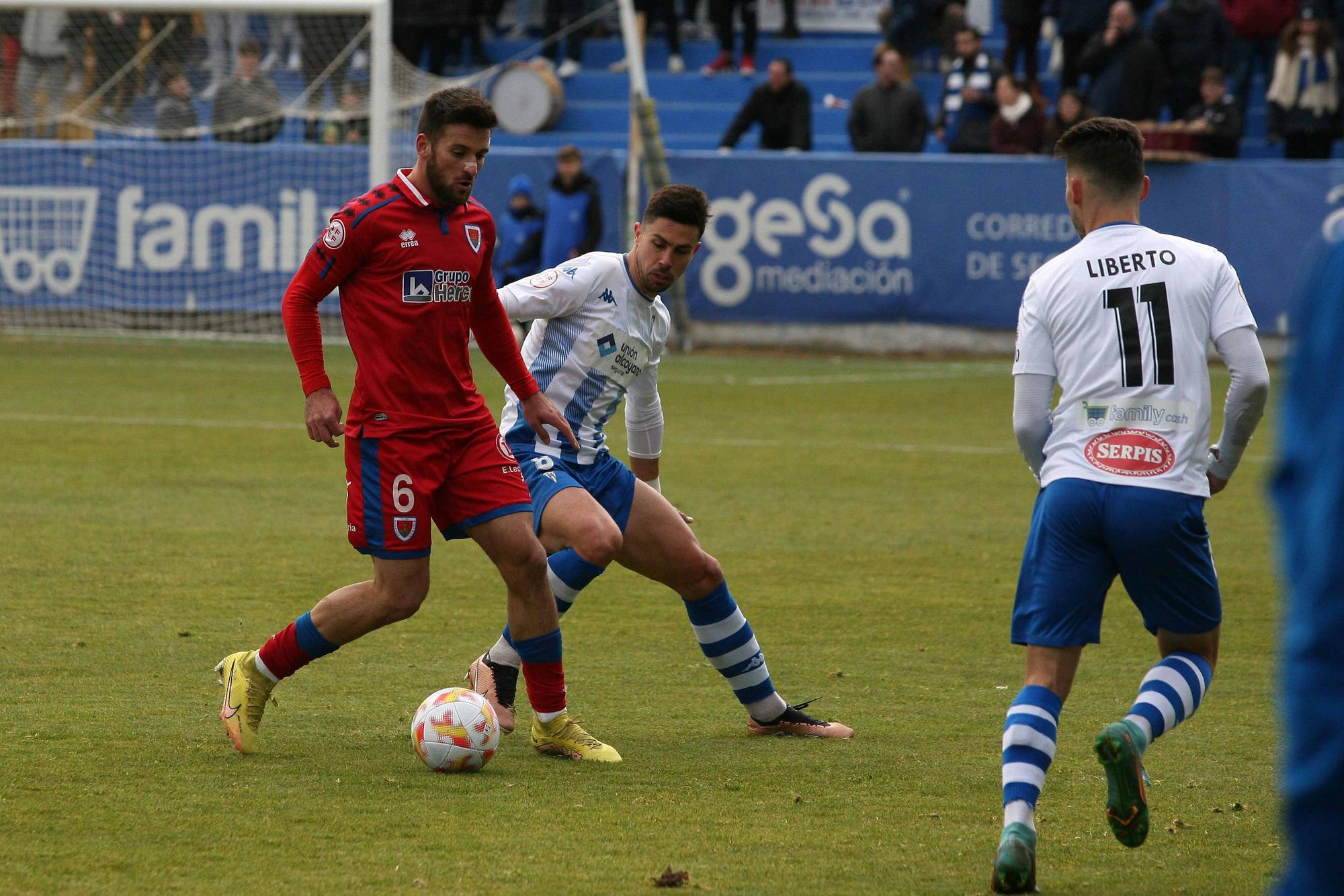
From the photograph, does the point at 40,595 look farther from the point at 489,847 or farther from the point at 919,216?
the point at 919,216

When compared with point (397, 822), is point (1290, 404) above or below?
above

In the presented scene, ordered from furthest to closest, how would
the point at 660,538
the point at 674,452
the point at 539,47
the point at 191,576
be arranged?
1. the point at 539,47
2. the point at 674,452
3. the point at 191,576
4. the point at 660,538

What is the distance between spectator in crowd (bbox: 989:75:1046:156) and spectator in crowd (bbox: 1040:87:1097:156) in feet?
0.24

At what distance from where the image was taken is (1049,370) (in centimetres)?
412

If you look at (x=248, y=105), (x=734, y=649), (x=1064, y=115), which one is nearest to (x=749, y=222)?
(x=1064, y=115)

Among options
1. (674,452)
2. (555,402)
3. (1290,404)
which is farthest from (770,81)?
(1290,404)

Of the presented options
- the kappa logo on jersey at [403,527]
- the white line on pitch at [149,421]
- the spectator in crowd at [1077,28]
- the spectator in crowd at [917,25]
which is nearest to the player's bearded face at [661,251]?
the kappa logo on jersey at [403,527]

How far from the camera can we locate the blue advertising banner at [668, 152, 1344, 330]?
1770 cm

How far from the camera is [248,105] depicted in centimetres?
2039

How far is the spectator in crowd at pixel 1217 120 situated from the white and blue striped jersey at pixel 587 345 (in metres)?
13.8

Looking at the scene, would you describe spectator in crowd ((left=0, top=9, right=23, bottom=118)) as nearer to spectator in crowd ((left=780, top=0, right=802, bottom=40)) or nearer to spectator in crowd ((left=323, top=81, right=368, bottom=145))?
spectator in crowd ((left=323, top=81, right=368, bottom=145))

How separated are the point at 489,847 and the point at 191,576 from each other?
3.99m

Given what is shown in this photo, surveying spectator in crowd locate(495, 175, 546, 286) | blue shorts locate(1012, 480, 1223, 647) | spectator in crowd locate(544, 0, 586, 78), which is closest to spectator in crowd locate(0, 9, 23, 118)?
spectator in crowd locate(495, 175, 546, 286)

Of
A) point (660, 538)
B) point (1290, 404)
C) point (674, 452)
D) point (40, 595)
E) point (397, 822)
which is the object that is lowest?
point (674, 452)
